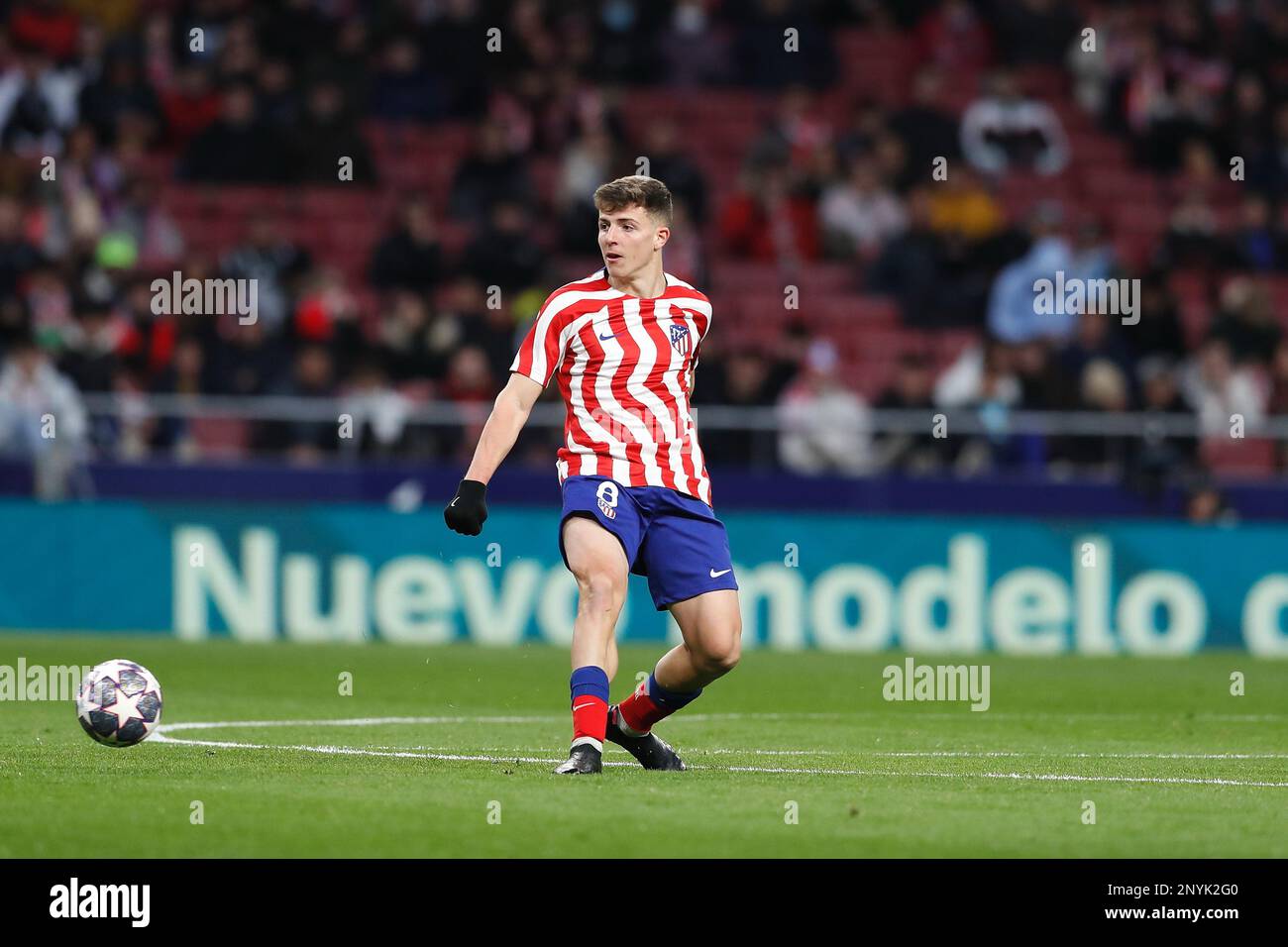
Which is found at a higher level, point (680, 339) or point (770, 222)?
point (770, 222)

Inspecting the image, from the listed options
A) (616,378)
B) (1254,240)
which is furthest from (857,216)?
(616,378)

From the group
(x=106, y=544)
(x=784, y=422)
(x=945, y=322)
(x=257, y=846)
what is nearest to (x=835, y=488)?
(x=784, y=422)

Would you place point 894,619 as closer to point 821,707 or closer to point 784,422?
point 784,422

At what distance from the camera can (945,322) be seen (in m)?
23.9

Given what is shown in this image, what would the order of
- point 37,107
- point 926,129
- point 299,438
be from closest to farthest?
point 299,438
point 37,107
point 926,129

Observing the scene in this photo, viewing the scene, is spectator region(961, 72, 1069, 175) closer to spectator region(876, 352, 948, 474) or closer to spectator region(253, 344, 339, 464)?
spectator region(876, 352, 948, 474)

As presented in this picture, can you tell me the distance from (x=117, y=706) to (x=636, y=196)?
3.07m

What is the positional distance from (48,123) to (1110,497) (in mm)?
11105

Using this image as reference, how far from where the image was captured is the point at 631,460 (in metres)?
9.77

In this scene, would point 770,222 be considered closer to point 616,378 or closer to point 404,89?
point 404,89

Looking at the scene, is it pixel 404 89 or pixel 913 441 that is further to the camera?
pixel 404 89

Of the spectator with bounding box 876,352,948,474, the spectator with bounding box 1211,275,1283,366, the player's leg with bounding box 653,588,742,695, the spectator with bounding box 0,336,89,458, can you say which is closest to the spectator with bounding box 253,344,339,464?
the spectator with bounding box 0,336,89,458
